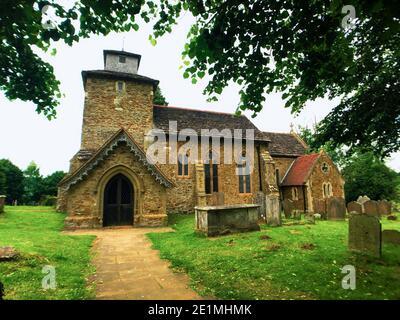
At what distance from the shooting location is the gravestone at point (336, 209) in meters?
15.1

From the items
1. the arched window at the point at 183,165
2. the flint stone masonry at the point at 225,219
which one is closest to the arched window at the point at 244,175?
the arched window at the point at 183,165

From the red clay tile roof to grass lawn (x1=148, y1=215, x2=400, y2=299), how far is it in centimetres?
1311

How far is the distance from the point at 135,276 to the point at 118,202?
9.55 meters

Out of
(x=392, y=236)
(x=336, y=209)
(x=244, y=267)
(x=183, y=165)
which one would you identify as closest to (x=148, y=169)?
(x=183, y=165)

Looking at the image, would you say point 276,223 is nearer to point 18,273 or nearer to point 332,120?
point 332,120

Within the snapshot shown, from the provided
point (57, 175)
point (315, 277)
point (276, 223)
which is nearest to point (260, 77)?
point (315, 277)

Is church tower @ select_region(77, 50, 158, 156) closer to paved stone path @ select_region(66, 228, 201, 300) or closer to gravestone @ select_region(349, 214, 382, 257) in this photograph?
paved stone path @ select_region(66, 228, 201, 300)

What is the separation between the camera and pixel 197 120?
22.3 m

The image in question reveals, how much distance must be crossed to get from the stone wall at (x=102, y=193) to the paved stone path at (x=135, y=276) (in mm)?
4903

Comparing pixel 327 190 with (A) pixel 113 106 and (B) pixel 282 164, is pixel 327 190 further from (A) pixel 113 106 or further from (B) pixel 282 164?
(A) pixel 113 106

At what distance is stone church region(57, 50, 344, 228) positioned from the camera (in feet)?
45.4

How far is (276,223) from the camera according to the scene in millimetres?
12586

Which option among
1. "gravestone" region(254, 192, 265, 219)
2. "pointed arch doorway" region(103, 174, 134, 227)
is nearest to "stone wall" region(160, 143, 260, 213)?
"gravestone" region(254, 192, 265, 219)

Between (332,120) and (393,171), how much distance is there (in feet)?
77.8
